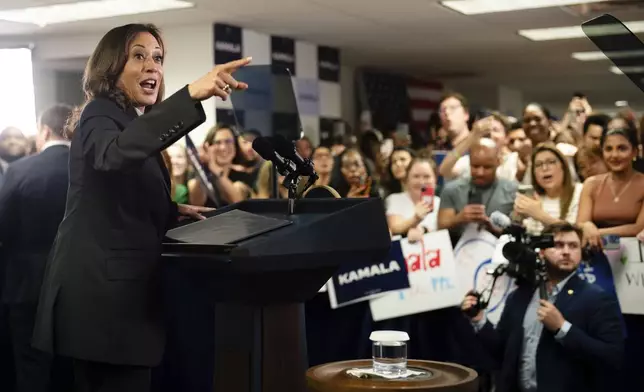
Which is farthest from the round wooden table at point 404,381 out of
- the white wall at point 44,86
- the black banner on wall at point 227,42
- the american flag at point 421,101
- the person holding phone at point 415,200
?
the american flag at point 421,101

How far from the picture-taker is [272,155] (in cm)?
188

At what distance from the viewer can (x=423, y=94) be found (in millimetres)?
14977

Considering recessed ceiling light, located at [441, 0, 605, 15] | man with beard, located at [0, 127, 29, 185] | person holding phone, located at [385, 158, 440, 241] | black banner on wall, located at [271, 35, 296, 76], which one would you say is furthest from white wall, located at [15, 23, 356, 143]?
person holding phone, located at [385, 158, 440, 241]

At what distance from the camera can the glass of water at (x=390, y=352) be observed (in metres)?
1.98

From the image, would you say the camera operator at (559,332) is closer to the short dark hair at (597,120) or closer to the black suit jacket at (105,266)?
the black suit jacket at (105,266)

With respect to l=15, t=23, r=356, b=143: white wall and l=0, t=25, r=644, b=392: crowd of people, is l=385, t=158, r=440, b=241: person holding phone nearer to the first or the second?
l=0, t=25, r=644, b=392: crowd of people

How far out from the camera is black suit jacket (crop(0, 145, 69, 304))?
3627 millimetres

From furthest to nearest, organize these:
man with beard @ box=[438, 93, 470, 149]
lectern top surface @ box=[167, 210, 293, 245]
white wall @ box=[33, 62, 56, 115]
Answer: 1. white wall @ box=[33, 62, 56, 115]
2. man with beard @ box=[438, 93, 470, 149]
3. lectern top surface @ box=[167, 210, 293, 245]

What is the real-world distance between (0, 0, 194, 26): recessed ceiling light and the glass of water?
5981mm

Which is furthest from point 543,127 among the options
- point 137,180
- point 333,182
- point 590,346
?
point 137,180

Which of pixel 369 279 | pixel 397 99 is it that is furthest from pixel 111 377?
pixel 397 99

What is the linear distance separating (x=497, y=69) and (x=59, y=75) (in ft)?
23.7

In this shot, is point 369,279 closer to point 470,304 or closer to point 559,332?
point 470,304

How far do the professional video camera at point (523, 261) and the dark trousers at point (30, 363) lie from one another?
1.81m
